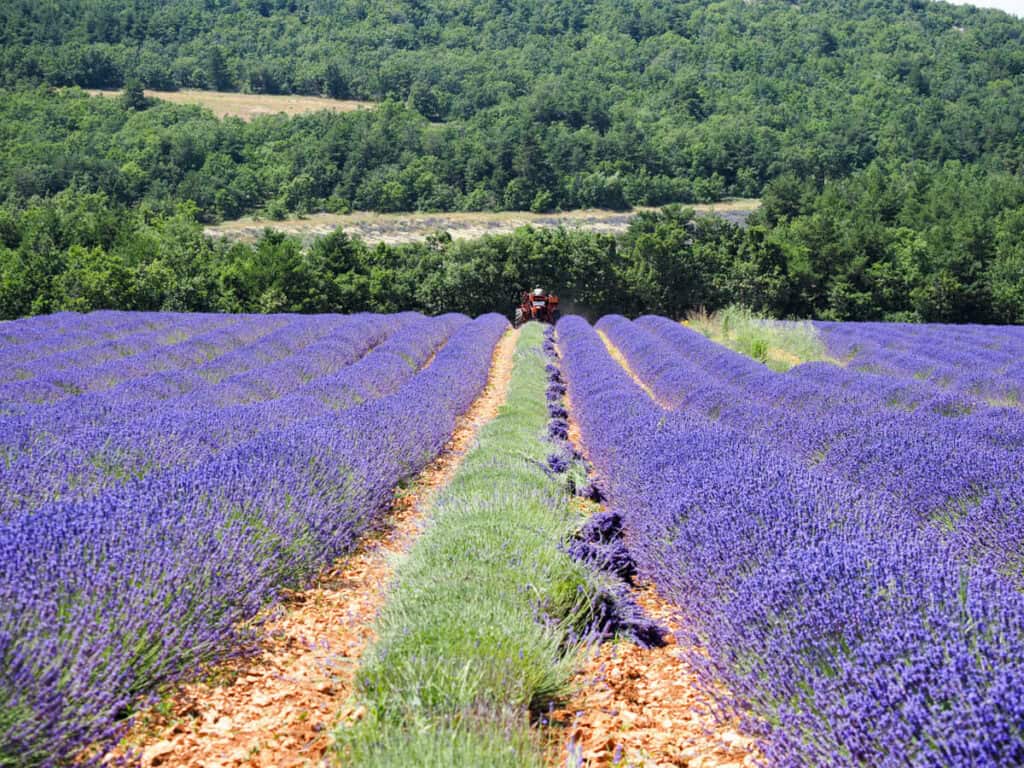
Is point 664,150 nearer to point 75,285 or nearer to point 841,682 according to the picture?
point 75,285

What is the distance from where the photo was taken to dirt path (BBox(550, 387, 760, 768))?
2.60 m

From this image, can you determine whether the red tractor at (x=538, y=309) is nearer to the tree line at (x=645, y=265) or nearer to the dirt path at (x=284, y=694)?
the tree line at (x=645, y=265)

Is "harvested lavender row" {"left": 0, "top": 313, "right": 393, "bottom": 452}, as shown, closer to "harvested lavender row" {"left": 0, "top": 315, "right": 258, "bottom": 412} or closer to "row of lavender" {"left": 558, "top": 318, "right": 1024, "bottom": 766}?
"harvested lavender row" {"left": 0, "top": 315, "right": 258, "bottom": 412}

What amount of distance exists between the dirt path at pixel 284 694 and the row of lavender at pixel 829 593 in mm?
1289

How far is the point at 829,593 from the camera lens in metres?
2.61

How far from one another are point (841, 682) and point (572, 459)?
185 inches

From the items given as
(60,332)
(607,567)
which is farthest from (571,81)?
(607,567)

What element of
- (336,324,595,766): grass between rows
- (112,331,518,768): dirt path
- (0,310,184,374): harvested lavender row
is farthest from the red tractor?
(112,331,518,768): dirt path

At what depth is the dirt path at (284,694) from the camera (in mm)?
2621

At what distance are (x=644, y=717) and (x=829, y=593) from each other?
0.81 m

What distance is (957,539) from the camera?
13.5ft

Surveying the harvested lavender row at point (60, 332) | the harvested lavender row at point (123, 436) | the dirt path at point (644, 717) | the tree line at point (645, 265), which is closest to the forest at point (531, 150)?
the tree line at point (645, 265)

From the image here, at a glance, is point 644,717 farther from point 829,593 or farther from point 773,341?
point 773,341

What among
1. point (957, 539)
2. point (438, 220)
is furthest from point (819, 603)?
point (438, 220)
